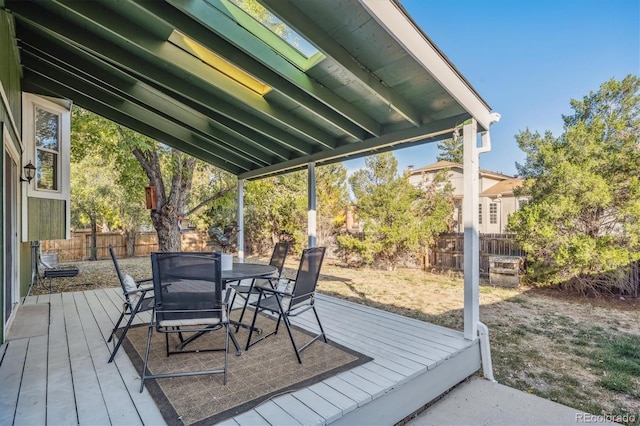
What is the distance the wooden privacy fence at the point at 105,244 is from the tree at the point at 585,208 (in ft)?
40.0

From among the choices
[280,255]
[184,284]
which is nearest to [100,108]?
[280,255]

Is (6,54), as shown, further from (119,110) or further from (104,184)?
(104,184)

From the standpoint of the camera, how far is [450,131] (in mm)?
3469

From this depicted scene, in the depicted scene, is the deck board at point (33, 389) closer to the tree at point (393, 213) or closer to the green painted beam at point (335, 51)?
the green painted beam at point (335, 51)

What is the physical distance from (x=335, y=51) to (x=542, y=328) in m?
4.61

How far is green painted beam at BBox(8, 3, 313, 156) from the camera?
3061 mm

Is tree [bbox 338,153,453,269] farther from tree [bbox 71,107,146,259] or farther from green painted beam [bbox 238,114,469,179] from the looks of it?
tree [bbox 71,107,146,259]

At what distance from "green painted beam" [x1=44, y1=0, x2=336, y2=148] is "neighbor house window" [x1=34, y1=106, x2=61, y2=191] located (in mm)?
2631

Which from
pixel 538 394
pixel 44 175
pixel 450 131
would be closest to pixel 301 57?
pixel 450 131

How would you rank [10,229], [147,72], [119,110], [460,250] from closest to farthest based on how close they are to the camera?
[10,229]
[147,72]
[119,110]
[460,250]

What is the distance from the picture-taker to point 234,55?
3.09m

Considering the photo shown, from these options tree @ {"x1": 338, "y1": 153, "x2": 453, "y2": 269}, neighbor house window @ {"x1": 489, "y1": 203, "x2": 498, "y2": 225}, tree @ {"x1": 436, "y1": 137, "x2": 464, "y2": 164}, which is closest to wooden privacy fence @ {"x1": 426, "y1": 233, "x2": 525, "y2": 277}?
tree @ {"x1": 338, "y1": 153, "x2": 453, "y2": 269}

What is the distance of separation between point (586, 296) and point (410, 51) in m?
6.52

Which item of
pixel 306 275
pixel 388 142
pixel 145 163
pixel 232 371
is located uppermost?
pixel 145 163
